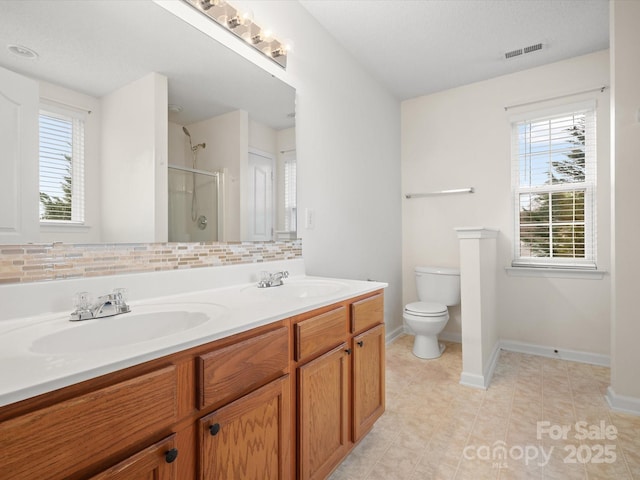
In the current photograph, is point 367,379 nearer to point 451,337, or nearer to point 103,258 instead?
point 103,258

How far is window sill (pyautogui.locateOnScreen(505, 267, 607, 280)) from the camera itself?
2.64 meters

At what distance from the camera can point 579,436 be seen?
1709 mm

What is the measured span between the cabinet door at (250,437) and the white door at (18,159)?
798 millimetres

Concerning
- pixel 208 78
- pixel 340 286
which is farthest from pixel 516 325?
pixel 208 78

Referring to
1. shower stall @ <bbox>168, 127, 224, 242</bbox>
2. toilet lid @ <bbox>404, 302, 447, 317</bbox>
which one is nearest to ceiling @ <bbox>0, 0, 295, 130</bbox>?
shower stall @ <bbox>168, 127, 224, 242</bbox>

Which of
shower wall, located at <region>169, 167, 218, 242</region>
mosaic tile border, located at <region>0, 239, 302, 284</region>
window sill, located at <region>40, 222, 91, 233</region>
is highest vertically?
shower wall, located at <region>169, 167, 218, 242</region>

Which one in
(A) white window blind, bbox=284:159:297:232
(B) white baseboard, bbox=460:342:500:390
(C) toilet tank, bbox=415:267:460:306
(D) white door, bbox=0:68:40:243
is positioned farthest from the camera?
(C) toilet tank, bbox=415:267:460:306

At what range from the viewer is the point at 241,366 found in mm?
931

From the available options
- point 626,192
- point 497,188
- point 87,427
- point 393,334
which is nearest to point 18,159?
point 87,427

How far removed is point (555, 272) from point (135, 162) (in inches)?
125

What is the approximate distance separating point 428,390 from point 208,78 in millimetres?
2297

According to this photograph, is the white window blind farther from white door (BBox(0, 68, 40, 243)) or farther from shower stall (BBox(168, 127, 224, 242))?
white door (BBox(0, 68, 40, 243))

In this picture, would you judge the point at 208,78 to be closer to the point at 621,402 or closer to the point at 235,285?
the point at 235,285

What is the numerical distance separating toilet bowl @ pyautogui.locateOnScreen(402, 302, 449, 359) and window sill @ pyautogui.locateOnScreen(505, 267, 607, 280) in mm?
797
